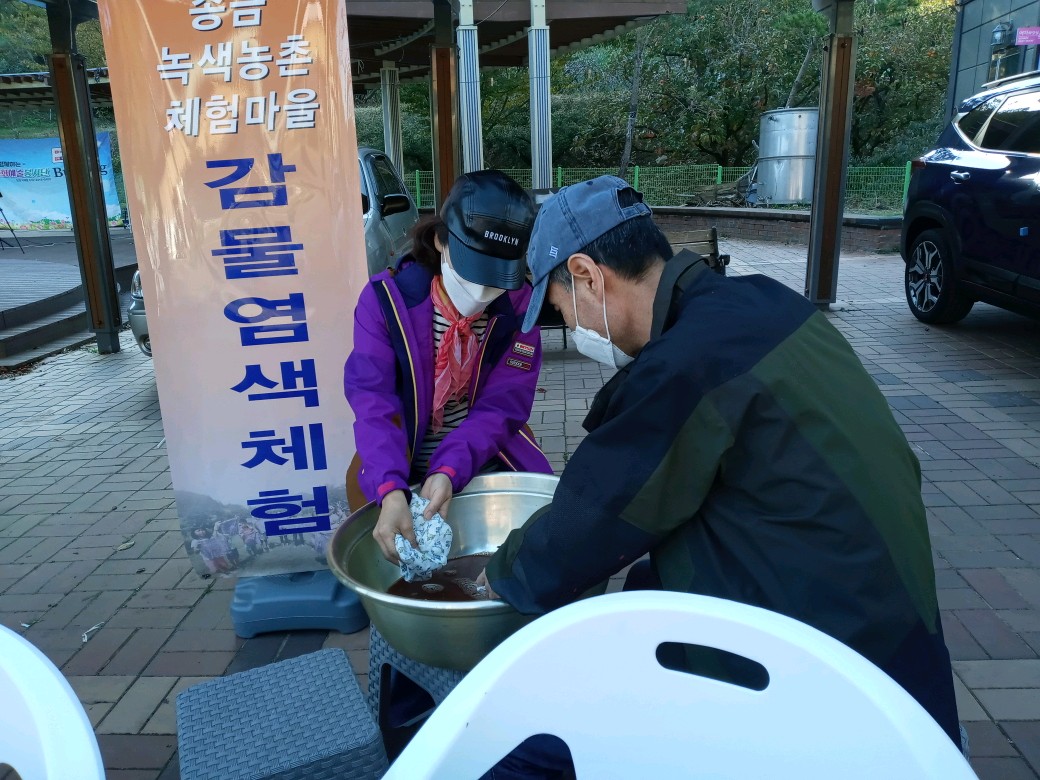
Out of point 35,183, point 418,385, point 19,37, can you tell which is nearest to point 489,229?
point 418,385

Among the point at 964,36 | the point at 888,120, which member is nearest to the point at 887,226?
the point at 964,36

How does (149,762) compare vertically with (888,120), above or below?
below

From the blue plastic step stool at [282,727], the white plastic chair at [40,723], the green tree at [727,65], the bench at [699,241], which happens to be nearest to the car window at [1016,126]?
the bench at [699,241]

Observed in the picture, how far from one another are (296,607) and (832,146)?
6.43 m

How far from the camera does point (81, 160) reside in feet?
21.9

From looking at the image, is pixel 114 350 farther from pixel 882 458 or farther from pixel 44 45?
pixel 44 45

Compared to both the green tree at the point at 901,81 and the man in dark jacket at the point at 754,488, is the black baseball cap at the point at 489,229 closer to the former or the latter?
the man in dark jacket at the point at 754,488

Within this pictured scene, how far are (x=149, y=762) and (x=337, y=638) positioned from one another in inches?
28.5

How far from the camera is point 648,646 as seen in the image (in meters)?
1.08

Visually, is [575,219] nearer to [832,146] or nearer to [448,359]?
[448,359]

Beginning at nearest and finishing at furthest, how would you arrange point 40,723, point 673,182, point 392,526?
point 40,723, point 392,526, point 673,182

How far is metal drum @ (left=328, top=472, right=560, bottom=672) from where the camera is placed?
1.47 m

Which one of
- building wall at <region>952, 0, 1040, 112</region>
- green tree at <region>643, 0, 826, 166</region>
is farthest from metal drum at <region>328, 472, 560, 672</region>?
green tree at <region>643, 0, 826, 166</region>

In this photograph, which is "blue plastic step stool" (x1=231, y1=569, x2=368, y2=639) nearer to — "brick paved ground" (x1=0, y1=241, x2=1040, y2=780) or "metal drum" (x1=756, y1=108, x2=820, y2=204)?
"brick paved ground" (x1=0, y1=241, x2=1040, y2=780)
